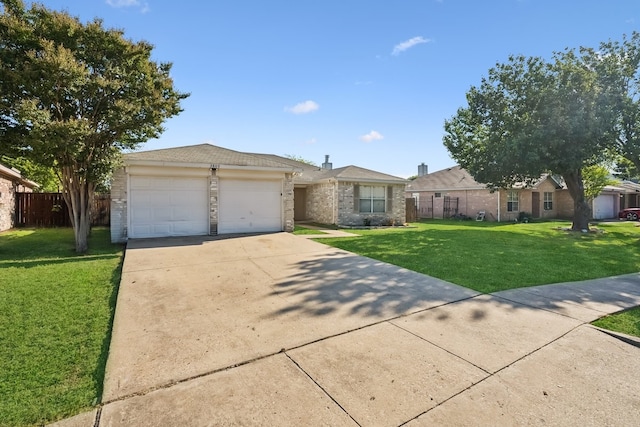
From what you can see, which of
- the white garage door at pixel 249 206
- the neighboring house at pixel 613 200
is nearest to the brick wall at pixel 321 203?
the white garage door at pixel 249 206

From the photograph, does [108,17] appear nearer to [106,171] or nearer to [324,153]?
[106,171]

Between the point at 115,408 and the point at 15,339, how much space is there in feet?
6.99

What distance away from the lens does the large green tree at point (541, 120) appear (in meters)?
12.6

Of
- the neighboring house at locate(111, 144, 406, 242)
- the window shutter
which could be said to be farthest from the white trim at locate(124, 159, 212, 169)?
the window shutter

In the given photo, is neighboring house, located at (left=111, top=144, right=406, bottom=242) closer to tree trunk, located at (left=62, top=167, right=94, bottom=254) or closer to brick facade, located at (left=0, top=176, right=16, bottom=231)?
tree trunk, located at (left=62, top=167, right=94, bottom=254)

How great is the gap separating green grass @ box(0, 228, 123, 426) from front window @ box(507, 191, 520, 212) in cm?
2346

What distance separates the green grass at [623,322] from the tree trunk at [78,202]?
447 inches

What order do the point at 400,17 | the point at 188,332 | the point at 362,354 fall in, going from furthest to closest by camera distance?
the point at 400,17
the point at 188,332
the point at 362,354

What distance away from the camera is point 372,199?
17672 mm

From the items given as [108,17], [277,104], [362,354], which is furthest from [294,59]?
[362,354]

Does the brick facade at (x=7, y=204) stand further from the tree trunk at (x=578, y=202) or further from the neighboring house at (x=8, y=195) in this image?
the tree trunk at (x=578, y=202)

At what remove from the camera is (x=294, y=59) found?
507 inches

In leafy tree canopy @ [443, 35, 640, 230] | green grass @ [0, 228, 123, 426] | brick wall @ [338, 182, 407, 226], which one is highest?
leafy tree canopy @ [443, 35, 640, 230]

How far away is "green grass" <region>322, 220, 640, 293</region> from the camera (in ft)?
21.6
